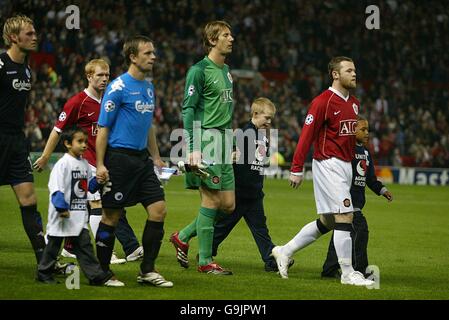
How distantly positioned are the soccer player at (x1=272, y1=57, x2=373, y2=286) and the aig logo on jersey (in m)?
2.14

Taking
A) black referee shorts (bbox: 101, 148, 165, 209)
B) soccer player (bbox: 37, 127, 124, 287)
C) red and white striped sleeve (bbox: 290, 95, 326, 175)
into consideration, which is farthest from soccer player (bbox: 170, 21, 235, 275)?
soccer player (bbox: 37, 127, 124, 287)

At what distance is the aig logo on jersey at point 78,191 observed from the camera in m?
8.22

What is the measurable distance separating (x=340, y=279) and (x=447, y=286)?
1095 mm

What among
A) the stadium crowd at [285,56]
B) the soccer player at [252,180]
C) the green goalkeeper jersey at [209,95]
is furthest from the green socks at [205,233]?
the stadium crowd at [285,56]

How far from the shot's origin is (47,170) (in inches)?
1029

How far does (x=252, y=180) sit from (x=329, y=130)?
153cm

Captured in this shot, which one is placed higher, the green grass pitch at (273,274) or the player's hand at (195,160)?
the player's hand at (195,160)

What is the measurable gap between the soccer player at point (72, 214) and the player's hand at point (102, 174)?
186mm

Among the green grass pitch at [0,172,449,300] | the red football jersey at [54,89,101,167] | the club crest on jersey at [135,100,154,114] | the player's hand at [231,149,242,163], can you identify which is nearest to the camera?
the green grass pitch at [0,172,449,300]

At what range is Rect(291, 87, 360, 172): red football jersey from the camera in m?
9.21

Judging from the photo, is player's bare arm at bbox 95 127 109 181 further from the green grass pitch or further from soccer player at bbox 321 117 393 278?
soccer player at bbox 321 117 393 278

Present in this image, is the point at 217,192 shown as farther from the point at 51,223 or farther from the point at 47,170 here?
the point at 47,170

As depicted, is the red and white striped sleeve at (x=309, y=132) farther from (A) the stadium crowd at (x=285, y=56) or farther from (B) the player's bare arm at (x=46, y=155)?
(A) the stadium crowd at (x=285, y=56)
